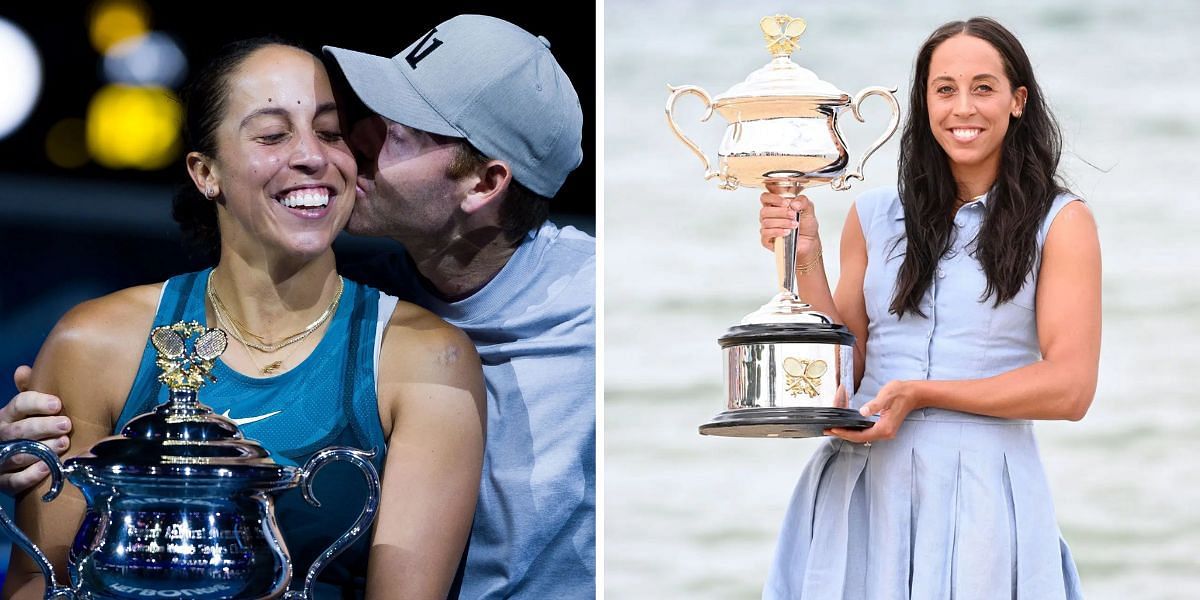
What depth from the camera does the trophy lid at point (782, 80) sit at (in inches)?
97.4

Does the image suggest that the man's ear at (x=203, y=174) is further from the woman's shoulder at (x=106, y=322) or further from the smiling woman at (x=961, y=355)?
the smiling woman at (x=961, y=355)

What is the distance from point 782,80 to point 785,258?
0.81 feet

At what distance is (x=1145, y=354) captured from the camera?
3.49 meters

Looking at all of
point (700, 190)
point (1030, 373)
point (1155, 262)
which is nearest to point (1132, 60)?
point (1155, 262)

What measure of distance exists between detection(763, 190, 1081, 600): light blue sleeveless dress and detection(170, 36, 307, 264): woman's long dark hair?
941 millimetres

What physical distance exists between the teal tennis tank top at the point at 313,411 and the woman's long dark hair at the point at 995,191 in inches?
30.2

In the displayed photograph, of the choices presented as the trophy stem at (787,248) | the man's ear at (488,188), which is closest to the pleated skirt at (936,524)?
the trophy stem at (787,248)

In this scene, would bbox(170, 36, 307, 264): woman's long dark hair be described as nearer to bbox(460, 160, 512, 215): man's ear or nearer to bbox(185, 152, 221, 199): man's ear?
bbox(185, 152, 221, 199): man's ear

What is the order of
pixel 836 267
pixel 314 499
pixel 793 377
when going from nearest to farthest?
pixel 314 499
pixel 793 377
pixel 836 267

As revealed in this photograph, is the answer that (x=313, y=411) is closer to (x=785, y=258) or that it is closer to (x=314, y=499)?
(x=314, y=499)

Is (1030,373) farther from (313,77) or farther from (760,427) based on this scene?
(313,77)

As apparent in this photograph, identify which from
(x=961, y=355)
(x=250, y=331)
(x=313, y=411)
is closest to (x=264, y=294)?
(x=250, y=331)

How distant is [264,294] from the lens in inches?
102

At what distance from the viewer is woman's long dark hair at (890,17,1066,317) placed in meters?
2.47
